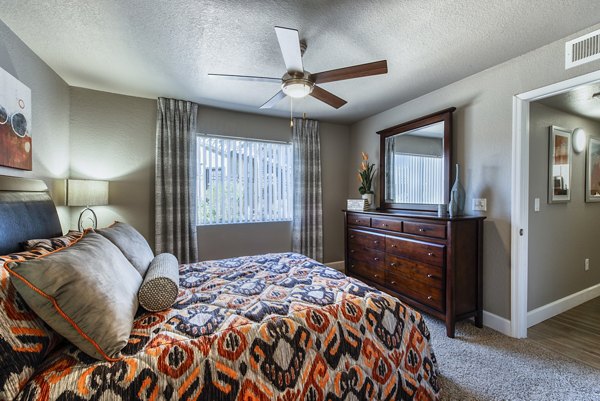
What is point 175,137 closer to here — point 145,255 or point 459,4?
point 145,255

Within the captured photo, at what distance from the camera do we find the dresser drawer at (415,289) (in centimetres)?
243

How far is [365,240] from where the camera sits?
333cm

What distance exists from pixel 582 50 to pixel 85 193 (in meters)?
4.46

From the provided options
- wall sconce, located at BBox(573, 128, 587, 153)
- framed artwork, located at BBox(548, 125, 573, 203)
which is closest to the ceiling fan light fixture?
framed artwork, located at BBox(548, 125, 573, 203)

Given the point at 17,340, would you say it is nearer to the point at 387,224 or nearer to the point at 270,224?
the point at 387,224

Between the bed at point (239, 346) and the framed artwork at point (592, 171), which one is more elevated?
the framed artwork at point (592, 171)

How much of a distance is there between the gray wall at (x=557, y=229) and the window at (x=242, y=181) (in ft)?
9.76

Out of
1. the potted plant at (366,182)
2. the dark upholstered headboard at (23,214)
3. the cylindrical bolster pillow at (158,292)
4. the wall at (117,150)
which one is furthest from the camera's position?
the potted plant at (366,182)

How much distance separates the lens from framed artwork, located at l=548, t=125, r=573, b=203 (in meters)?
2.72

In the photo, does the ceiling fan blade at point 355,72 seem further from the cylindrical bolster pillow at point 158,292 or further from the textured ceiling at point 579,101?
the textured ceiling at point 579,101

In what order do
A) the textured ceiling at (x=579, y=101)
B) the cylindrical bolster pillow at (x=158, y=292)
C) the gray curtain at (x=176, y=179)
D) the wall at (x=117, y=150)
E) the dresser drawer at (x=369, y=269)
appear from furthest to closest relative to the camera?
1. the gray curtain at (x=176, y=179)
2. the dresser drawer at (x=369, y=269)
3. the wall at (x=117, y=150)
4. the textured ceiling at (x=579, y=101)
5. the cylindrical bolster pillow at (x=158, y=292)

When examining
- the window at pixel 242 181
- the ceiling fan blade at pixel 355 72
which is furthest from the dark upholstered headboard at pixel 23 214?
the ceiling fan blade at pixel 355 72

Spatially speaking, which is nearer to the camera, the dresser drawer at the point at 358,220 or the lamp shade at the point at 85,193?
the lamp shade at the point at 85,193


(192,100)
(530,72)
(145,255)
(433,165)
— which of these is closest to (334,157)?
(433,165)
